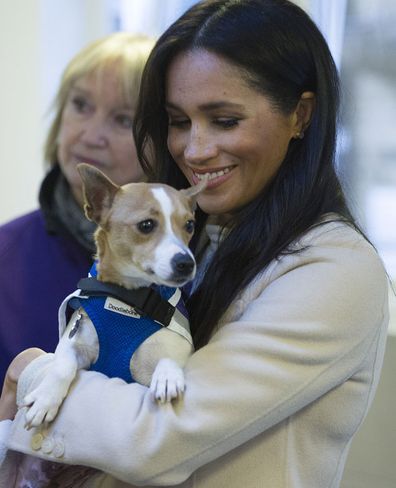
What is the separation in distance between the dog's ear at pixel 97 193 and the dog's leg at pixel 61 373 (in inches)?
7.8

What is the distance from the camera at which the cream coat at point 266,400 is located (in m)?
0.88

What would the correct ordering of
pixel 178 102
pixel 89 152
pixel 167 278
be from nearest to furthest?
pixel 167 278 → pixel 178 102 → pixel 89 152

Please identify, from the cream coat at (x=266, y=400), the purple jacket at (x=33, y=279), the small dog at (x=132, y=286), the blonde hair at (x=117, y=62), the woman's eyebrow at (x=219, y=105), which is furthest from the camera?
the blonde hair at (x=117, y=62)

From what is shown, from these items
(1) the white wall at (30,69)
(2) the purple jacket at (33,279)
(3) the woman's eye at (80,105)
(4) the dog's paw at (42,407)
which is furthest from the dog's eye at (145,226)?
(1) the white wall at (30,69)

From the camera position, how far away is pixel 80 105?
196cm

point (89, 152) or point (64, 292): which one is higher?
point (89, 152)

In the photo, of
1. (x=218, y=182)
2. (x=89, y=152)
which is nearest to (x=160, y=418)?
(x=218, y=182)

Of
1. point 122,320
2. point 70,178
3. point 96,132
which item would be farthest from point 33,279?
point 122,320

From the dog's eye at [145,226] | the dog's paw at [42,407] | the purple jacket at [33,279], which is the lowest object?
the purple jacket at [33,279]

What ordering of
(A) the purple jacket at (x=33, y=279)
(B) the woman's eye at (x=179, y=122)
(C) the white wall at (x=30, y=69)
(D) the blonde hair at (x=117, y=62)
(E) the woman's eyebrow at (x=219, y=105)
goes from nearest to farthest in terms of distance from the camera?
1. (E) the woman's eyebrow at (x=219, y=105)
2. (B) the woman's eye at (x=179, y=122)
3. (A) the purple jacket at (x=33, y=279)
4. (D) the blonde hair at (x=117, y=62)
5. (C) the white wall at (x=30, y=69)

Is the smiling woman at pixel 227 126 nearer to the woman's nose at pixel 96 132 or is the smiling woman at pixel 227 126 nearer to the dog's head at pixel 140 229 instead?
the dog's head at pixel 140 229

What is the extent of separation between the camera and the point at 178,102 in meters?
1.16

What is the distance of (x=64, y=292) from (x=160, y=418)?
0.95 metres

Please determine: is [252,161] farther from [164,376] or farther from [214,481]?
[214,481]
